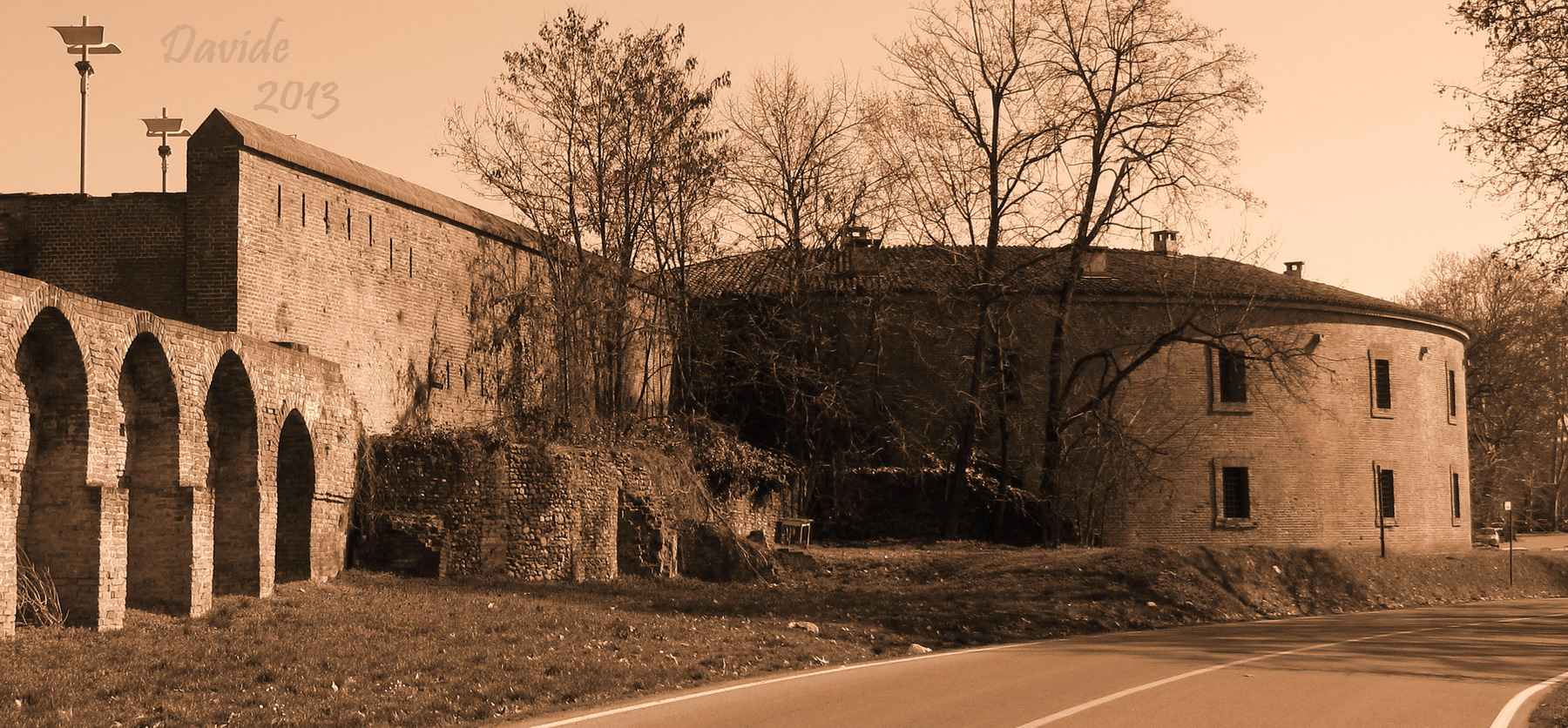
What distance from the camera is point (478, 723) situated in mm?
12273

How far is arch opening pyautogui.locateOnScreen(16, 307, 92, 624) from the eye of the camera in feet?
54.1

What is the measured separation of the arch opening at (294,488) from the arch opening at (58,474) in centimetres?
535

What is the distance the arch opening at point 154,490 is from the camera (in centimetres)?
1823

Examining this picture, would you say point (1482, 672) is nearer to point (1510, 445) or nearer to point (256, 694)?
point (256, 694)

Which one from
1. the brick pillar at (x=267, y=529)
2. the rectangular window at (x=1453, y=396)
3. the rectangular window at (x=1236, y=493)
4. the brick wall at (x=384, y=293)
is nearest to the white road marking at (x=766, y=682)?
the brick pillar at (x=267, y=529)

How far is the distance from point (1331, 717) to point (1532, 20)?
1421 cm

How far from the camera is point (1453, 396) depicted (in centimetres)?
4944

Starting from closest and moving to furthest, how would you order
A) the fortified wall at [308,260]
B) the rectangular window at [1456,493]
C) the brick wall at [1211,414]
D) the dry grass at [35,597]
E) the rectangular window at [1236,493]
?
the dry grass at [35,597]
the fortified wall at [308,260]
the brick wall at [1211,414]
the rectangular window at [1236,493]
the rectangular window at [1456,493]

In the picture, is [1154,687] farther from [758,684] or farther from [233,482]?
[233,482]

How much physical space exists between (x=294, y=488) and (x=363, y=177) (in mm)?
5699

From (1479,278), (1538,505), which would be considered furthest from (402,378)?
(1538,505)

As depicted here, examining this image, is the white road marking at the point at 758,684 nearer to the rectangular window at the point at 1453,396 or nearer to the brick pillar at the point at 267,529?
the brick pillar at the point at 267,529

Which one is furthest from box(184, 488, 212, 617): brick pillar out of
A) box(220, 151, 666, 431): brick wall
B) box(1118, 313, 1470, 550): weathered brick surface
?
box(1118, 313, 1470, 550): weathered brick surface

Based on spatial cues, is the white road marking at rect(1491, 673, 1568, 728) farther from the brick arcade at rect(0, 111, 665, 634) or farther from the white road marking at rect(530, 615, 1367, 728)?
the brick arcade at rect(0, 111, 665, 634)
